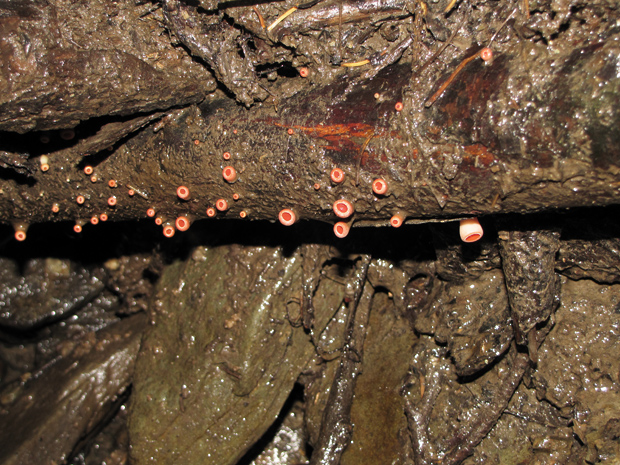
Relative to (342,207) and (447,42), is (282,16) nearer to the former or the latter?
(447,42)

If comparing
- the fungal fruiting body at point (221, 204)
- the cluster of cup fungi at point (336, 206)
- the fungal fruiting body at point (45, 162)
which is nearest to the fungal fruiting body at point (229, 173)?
the cluster of cup fungi at point (336, 206)

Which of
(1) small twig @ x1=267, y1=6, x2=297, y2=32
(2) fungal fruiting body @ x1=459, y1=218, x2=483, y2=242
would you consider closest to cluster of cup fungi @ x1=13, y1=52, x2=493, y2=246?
(2) fungal fruiting body @ x1=459, y1=218, x2=483, y2=242

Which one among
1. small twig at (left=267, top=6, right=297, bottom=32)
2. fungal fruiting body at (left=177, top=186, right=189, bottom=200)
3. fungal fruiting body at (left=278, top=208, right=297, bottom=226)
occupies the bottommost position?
fungal fruiting body at (left=278, top=208, right=297, bottom=226)

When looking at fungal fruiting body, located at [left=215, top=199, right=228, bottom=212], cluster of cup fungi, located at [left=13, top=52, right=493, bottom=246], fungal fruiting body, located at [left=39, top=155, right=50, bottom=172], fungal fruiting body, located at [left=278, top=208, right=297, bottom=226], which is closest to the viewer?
cluster of cup fungi, located at [left=13, top=52, right=493, bottom=246]

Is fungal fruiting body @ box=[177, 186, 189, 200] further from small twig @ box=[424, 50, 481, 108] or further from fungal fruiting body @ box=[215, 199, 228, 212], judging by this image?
small twig @ box=[424, 50, 481, 108]

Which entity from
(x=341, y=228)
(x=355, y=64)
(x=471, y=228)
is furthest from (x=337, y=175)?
(x=471, y=228)

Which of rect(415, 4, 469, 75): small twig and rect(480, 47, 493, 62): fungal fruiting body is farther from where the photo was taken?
rect(415, 4, 469, 75): small twig
